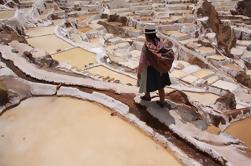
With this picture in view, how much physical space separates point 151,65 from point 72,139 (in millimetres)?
1454

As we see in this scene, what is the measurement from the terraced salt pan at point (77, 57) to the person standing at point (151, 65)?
24.5 feet

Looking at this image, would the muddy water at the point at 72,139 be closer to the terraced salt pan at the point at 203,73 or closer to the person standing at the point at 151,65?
the person standing at the point at 151,65

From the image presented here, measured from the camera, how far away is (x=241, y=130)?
6004 mm

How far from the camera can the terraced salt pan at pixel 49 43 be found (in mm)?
13352

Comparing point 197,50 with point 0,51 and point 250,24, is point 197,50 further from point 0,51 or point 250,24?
point 0,51

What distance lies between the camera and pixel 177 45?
20.8m

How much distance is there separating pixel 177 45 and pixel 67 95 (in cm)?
1589

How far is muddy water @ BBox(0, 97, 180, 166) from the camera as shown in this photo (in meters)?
4.12

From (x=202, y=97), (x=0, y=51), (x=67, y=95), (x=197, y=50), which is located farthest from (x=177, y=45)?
(x=67, y=95)

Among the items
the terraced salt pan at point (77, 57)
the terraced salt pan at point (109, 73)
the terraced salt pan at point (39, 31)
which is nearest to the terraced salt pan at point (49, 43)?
the terraced salt pan at point (77, 57)

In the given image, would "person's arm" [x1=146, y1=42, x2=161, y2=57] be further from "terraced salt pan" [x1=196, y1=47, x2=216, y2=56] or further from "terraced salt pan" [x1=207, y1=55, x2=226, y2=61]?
"terraced salt pan" [x1=196, y1=47, x2=216, y2=56]

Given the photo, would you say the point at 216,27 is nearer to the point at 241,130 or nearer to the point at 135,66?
the point at 135,66

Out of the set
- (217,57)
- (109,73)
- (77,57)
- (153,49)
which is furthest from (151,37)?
(217,57)

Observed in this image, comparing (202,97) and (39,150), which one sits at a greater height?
(39,150)
